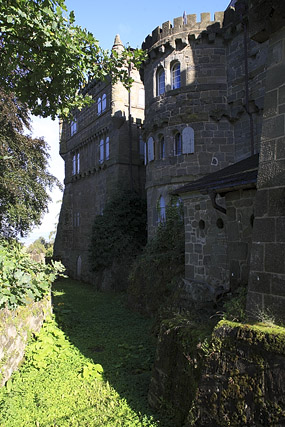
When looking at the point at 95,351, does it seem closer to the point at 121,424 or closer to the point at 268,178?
the point at 121,424

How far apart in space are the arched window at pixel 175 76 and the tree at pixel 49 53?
21.9ft

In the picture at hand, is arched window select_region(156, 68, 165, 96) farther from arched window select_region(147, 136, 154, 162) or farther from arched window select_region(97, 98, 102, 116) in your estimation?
arched window select_region(97, 98, 102, 116)

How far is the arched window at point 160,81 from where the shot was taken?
14.2m

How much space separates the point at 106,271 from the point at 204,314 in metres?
12.0

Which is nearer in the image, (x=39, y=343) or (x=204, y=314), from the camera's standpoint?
(x=204, y=314)

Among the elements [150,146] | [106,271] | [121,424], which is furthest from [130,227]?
[121,424]

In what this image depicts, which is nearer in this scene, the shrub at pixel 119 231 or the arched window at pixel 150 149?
the arched window at pixel 150 149

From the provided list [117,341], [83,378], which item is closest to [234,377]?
[83,378]

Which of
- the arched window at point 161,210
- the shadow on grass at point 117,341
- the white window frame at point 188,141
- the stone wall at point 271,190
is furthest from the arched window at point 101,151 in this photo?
the stone wall at point 271,190

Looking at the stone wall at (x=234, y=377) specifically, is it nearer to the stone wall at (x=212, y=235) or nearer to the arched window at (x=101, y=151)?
the stone wall at (x=212, y=235)

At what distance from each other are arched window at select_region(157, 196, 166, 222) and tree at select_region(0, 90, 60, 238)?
16.3 feet

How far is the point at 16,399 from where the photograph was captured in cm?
573

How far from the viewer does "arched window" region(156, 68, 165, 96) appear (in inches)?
557

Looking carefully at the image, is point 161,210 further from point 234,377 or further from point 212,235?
point 234,377
